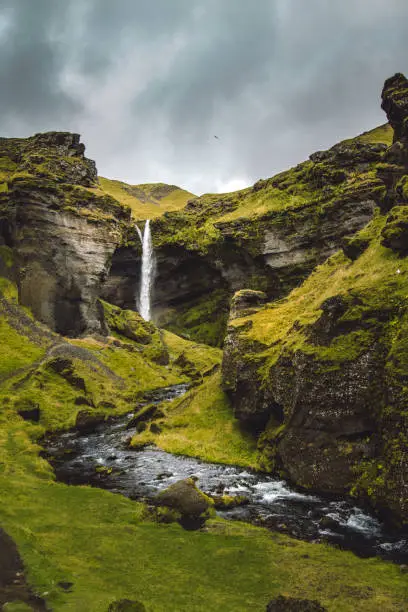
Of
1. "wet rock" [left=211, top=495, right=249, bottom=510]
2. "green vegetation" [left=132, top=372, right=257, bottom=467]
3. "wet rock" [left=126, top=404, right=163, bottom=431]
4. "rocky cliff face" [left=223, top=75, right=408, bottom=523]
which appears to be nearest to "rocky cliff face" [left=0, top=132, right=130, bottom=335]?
"wet rock" [left=126, top=404, right=163, bottom=431]

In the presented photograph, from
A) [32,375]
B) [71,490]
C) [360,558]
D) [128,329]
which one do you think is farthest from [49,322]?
[360,558]

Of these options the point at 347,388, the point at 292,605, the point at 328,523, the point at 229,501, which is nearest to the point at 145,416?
the point at 229,501

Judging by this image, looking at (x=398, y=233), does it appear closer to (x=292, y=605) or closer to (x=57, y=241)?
(x=292, y=605)

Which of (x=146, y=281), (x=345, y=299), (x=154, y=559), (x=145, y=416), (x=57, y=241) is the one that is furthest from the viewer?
(x=146, y=281)

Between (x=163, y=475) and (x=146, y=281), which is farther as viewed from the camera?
(x=146, y=281)

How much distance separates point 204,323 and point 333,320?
110 meters

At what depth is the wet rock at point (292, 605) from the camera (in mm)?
12625

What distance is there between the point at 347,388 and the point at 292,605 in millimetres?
17125

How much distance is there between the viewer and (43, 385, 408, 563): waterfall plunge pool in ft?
67.9

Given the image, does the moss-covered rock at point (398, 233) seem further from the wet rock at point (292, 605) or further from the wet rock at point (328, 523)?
the wet rock at point (292, 605)

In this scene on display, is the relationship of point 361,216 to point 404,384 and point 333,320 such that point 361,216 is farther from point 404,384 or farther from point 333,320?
point 404,384

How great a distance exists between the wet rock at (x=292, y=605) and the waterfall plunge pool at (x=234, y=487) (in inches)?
285

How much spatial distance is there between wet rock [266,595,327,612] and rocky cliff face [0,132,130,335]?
8862cm

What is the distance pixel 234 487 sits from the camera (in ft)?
97.3
